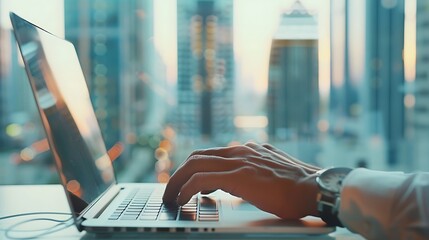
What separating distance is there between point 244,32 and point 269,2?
18cm

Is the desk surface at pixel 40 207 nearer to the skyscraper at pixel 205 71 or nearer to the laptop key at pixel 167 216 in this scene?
the laptop key at pixel 167 216

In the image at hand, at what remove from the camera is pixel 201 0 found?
211 centimetres

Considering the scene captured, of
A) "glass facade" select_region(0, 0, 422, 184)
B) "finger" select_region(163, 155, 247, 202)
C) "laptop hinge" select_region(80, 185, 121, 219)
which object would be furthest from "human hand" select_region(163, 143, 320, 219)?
"glass facade" select_region(0, 0, 422, 184)

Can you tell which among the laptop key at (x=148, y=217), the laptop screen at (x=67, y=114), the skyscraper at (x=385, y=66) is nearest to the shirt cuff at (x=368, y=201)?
the laptop key at (x=148, y=217)

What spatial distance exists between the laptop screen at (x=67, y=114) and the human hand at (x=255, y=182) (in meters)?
0.15

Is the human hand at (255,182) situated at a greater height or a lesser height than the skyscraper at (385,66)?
lesser

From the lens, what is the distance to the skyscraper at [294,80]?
2.13m

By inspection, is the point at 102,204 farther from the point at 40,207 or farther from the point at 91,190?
the point at 40,207

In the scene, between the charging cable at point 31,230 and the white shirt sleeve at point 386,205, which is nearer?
the white shirt sleeve at point 386,205

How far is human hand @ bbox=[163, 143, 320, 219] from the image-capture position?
65cm

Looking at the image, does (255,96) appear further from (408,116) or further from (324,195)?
(324,195)

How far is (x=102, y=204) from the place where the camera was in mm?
747

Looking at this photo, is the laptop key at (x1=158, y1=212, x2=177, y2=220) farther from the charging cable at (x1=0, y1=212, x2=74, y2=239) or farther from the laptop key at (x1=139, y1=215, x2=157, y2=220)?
the charging cable at (x1=0, y1=212, x2=74, y2=239)

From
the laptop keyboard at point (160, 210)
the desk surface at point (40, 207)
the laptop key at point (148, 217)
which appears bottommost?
the desk surface at point (40, 207)
